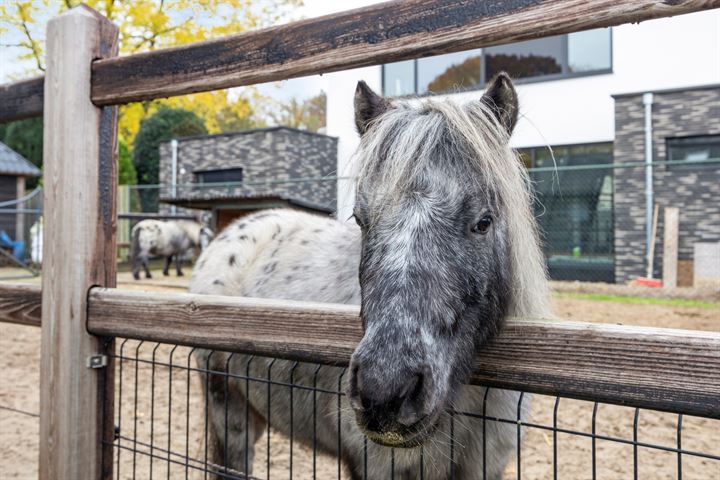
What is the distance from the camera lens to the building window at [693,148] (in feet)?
37.6

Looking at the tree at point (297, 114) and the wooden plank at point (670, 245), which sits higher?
the tree at point (297, 114)

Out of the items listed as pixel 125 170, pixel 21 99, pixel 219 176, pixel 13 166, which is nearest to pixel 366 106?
pixel 21 99

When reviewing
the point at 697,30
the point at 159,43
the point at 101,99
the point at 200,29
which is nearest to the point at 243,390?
the point at 101,99

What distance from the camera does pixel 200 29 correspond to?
28.2 feet

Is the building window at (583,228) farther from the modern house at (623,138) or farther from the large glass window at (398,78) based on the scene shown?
the large glass window at (398,78)

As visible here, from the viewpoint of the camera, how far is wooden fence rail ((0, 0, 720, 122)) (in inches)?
47.1

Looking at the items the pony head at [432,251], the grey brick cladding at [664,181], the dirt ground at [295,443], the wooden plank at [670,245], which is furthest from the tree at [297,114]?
the pony head at [432,251]

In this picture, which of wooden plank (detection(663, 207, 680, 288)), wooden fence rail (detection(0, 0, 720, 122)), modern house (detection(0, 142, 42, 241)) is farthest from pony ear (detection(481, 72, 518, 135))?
modern house (detection(0, 142, 42, 241))

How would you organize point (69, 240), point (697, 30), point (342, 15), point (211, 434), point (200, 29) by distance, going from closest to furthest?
1. point (342, 15)
2. point (69, 240)
3. point (211, 434)
4. point (200, 29)
5. point (697, 30)

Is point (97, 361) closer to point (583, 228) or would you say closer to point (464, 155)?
point (464, 155)

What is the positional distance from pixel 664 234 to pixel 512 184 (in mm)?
11202

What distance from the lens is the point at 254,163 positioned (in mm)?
17703

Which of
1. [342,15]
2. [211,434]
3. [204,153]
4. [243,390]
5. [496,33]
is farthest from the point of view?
[204,153]

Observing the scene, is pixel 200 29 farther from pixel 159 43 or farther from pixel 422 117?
pixel 422 117
